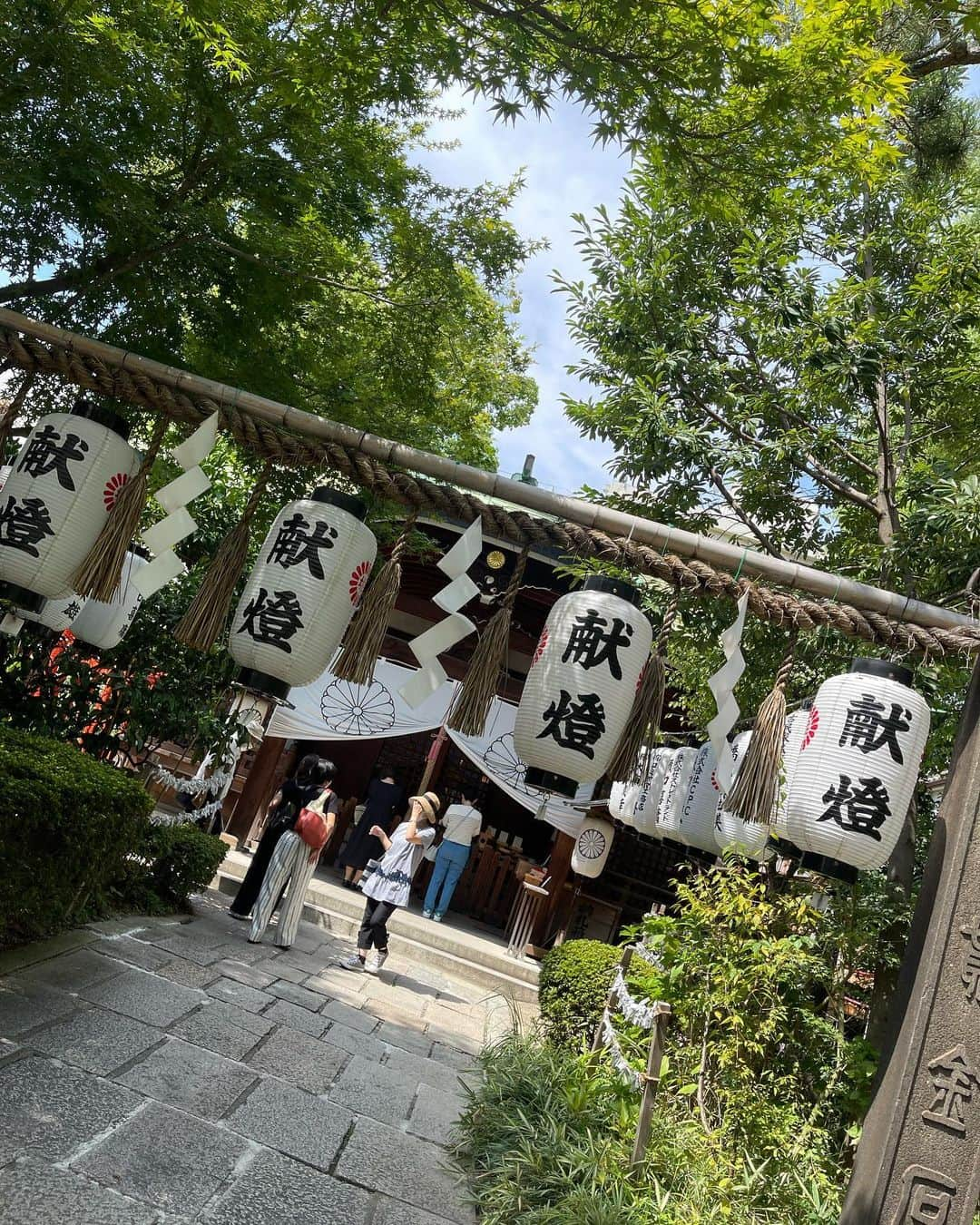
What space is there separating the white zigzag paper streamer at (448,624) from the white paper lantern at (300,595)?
41 centimetres

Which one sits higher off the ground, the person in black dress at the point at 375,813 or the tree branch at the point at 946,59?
the tree branch at the point at 946,59

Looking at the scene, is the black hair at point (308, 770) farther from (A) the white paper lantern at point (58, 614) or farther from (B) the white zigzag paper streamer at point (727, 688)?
(B) the white zigzag paper streamer at point (727, 688)

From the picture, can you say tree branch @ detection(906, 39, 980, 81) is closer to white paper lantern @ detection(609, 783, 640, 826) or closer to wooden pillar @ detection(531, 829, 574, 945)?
white paper lantern @ detection(609, 783, 640, 826)

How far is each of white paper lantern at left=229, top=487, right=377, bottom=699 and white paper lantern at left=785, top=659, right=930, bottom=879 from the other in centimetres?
216

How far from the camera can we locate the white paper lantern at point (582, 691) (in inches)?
150

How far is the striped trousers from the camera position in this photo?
8.41 metres

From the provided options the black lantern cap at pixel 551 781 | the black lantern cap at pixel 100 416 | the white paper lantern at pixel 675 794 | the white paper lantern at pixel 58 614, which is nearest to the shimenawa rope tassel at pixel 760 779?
the black lantern cap at pixel 551 781

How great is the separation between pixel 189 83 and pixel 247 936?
7.16 meters

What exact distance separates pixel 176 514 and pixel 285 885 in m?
5.60

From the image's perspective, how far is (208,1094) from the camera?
15.0 feet

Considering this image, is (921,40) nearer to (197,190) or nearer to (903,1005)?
(197,190)

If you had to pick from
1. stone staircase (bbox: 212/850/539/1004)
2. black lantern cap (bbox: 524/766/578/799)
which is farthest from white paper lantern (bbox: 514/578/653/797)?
stone staircase (bbox: 212/850/539/1004)

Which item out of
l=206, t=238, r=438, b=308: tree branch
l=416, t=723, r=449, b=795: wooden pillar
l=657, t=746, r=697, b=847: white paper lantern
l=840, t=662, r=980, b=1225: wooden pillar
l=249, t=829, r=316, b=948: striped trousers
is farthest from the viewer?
l=416, t=723, r=449, b=795: wooden pillar


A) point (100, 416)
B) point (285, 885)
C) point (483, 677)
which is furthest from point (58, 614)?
point (483, 677)
